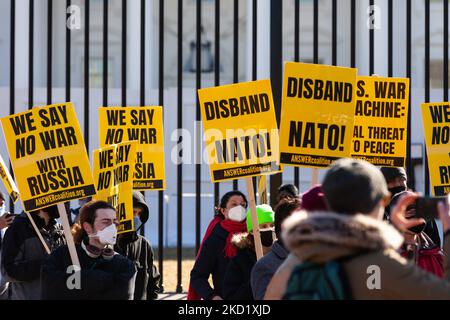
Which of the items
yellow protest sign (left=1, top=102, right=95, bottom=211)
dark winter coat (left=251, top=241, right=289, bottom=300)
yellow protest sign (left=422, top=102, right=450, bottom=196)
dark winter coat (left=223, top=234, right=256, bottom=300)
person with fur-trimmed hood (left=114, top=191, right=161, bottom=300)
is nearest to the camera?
dark winter coat (left=251, top=241, right=289, bottom=300)

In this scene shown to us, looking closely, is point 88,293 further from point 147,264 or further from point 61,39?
point 61,39

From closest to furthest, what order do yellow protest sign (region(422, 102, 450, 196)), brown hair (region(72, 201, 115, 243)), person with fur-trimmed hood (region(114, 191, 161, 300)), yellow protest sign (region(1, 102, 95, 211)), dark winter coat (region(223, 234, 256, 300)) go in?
brown hair (region(72, 201, 115, 243)) < dark winter coat (region(223, 234, 256, 300)) < yellow protest sign (region(1, 102, 95, 211)) < person with fur-trimmed hood (region(114, 191, 161, 300)) < yellow protest sign (region(422, 102, 450, 196))

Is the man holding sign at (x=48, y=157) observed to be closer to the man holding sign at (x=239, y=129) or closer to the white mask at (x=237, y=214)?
the man holding sign at (x=239, y=129)

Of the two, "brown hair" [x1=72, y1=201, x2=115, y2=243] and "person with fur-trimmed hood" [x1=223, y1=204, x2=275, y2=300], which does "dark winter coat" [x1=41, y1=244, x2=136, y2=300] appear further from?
"person with fur-trimmed hood" [x1=223, y1=204, x2=275, y2=300]

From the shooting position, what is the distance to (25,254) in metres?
6.54

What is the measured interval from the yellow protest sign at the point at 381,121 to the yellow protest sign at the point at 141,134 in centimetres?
164

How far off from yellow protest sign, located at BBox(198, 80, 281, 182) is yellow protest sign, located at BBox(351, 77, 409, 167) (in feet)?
3.43

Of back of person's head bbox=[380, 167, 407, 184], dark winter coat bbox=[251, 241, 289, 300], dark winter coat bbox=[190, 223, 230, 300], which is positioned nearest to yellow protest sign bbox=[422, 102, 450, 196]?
back of person's head bbox=[380, 167, 407, 184]

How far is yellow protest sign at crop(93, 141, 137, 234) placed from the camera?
6.88 metres

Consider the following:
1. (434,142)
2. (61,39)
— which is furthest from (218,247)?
(61,39)

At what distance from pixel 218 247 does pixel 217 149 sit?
679mm

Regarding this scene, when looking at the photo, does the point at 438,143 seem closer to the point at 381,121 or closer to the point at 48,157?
the point at 381,121

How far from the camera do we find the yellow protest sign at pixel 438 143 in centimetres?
739
